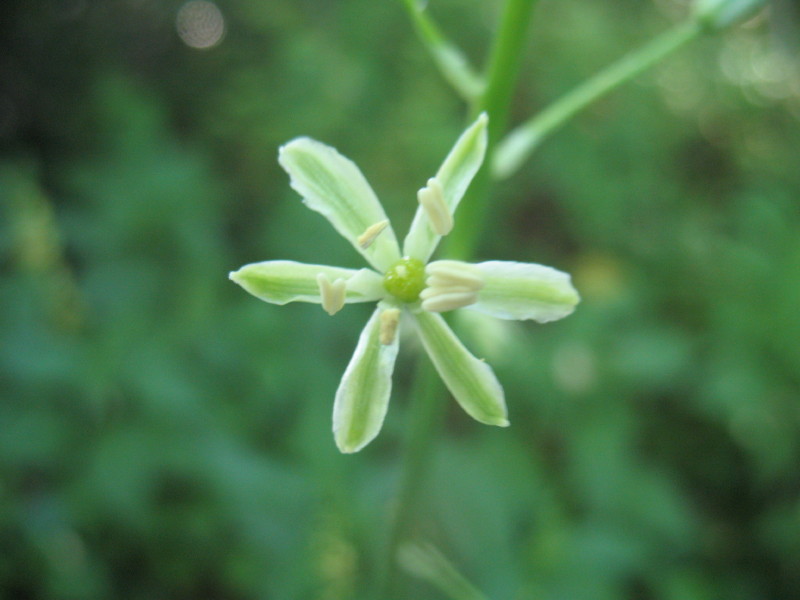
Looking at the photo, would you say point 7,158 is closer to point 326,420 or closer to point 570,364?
point 326,420

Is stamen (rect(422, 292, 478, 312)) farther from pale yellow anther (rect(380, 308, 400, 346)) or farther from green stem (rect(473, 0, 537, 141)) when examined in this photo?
green stem (rect(473, 0, 537, 141))

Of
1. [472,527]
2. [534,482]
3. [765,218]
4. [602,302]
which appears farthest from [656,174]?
[472,527]

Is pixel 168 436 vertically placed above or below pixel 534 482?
below

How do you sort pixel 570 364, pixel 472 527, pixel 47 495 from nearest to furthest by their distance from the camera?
1. pixel 472 527
2. pixel 47 495
3. pixel 570 364

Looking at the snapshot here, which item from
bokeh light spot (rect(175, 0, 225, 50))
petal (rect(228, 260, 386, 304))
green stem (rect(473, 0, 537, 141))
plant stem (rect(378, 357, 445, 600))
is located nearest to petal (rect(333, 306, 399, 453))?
petal (rect(228, 260, 386, 304))

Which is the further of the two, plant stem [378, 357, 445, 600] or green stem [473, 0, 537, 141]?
plant stem [378, 357, 445, 600]
